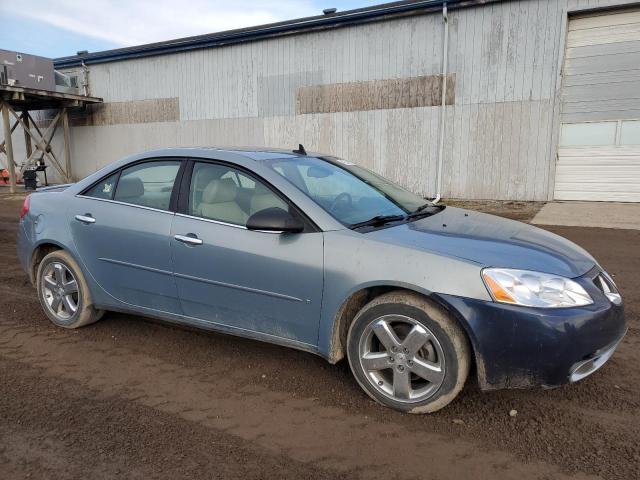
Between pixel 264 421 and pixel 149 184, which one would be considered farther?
pixel 149 184

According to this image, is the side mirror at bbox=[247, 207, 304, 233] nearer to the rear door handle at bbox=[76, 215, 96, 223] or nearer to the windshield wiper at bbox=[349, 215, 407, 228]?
the windshield wiper at bbox=[349, 215, 407, 228]

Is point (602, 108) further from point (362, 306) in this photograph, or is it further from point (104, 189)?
point (104, 189)

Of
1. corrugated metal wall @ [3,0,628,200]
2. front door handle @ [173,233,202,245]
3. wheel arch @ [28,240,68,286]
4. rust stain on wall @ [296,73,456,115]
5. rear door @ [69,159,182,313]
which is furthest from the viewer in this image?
rust stain on wall @ [296,73,456,115]

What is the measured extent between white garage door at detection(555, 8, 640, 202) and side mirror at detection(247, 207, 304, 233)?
1147 cm

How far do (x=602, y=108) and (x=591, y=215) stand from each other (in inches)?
123

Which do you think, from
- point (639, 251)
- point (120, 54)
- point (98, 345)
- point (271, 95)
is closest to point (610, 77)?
point (639, 251)

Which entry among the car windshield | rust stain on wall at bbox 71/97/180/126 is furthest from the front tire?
rust stain on wall at bbox 71/97/180/126

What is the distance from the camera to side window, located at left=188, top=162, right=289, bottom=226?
338 centimetres

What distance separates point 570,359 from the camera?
263 cm

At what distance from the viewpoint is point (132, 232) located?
12.3 ft

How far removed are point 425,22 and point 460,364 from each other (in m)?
12.6

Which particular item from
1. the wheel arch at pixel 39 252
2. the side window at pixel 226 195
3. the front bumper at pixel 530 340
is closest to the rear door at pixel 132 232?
the side window at pixel 226 195

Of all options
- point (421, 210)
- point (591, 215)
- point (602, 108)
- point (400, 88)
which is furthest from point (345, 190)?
point (400, 88)

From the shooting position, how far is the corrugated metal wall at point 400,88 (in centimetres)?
1246
